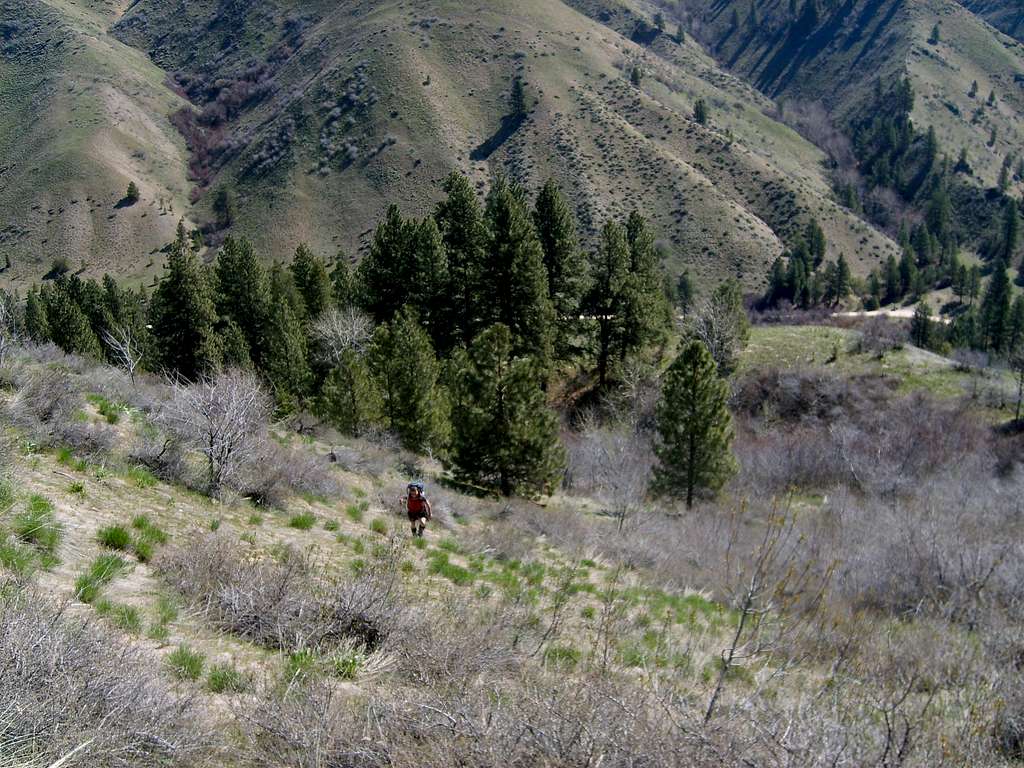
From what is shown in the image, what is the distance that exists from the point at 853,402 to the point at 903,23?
196378 millimetres

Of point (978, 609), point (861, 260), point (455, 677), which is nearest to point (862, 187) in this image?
point (861, 260)

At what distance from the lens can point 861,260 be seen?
Answer: 104 metres

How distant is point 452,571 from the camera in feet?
33.3

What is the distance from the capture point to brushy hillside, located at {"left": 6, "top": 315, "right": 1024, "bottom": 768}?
162 inches

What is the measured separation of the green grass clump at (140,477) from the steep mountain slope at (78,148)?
322ft

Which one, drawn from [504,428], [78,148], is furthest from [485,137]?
[504,428]

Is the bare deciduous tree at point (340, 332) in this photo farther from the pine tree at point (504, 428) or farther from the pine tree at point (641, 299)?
the pine tree at point (641, 299)

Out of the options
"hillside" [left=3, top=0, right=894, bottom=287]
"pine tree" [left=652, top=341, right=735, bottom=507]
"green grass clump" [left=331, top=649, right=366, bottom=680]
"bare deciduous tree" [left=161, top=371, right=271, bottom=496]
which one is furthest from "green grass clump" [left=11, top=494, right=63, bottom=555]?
"hillside" [left=3, top=0, right=894, bottom=287]

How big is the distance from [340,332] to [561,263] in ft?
38.5

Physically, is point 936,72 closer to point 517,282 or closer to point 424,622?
point 517,282

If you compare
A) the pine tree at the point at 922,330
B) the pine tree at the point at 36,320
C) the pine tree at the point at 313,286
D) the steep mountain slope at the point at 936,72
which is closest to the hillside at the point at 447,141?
the pine tree at the point at 922,330

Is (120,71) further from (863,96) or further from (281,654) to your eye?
(863,96)

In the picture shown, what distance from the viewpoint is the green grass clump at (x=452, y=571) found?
994 centimetres

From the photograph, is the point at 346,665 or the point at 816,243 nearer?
the point at 346,665
